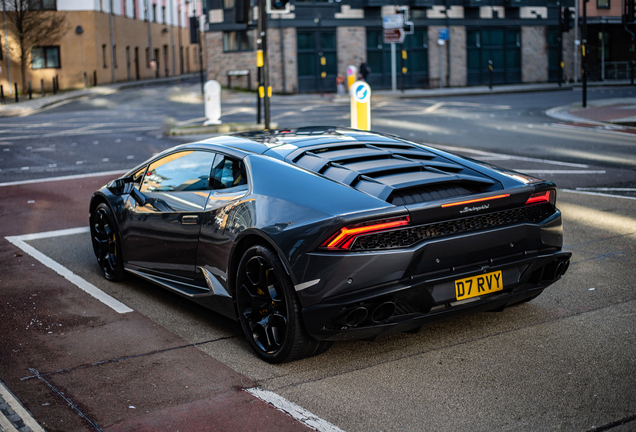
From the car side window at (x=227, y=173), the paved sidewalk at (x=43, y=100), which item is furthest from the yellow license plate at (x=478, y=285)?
the paved sidewalk at (x=43, y=100)

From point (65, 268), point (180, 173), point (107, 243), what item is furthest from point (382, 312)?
point (65, 268)

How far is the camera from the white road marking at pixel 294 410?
3.44 metres

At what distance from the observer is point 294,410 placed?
3643 millimetres

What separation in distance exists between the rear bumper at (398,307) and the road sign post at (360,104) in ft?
31.5

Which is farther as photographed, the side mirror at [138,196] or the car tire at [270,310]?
the side mirror at [138,196]

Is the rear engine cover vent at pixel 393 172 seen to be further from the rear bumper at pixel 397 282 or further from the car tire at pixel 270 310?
the car tire at pixel 270 310

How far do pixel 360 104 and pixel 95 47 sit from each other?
124 feet

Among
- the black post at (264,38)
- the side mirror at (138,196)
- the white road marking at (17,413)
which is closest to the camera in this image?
the white road marking at (17,413)

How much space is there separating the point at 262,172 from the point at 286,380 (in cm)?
133

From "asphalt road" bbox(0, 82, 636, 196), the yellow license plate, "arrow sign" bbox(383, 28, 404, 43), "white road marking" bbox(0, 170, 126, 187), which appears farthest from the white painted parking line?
"arrow sign" bbox(383, 28, 404, 43)

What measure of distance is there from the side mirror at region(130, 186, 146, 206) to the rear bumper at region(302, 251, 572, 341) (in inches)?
88.6

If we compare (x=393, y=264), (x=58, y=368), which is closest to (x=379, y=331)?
(x=393, y=264)

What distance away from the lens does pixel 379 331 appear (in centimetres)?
404

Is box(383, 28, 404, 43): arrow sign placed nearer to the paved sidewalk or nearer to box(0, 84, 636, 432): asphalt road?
the paved sidewalk
